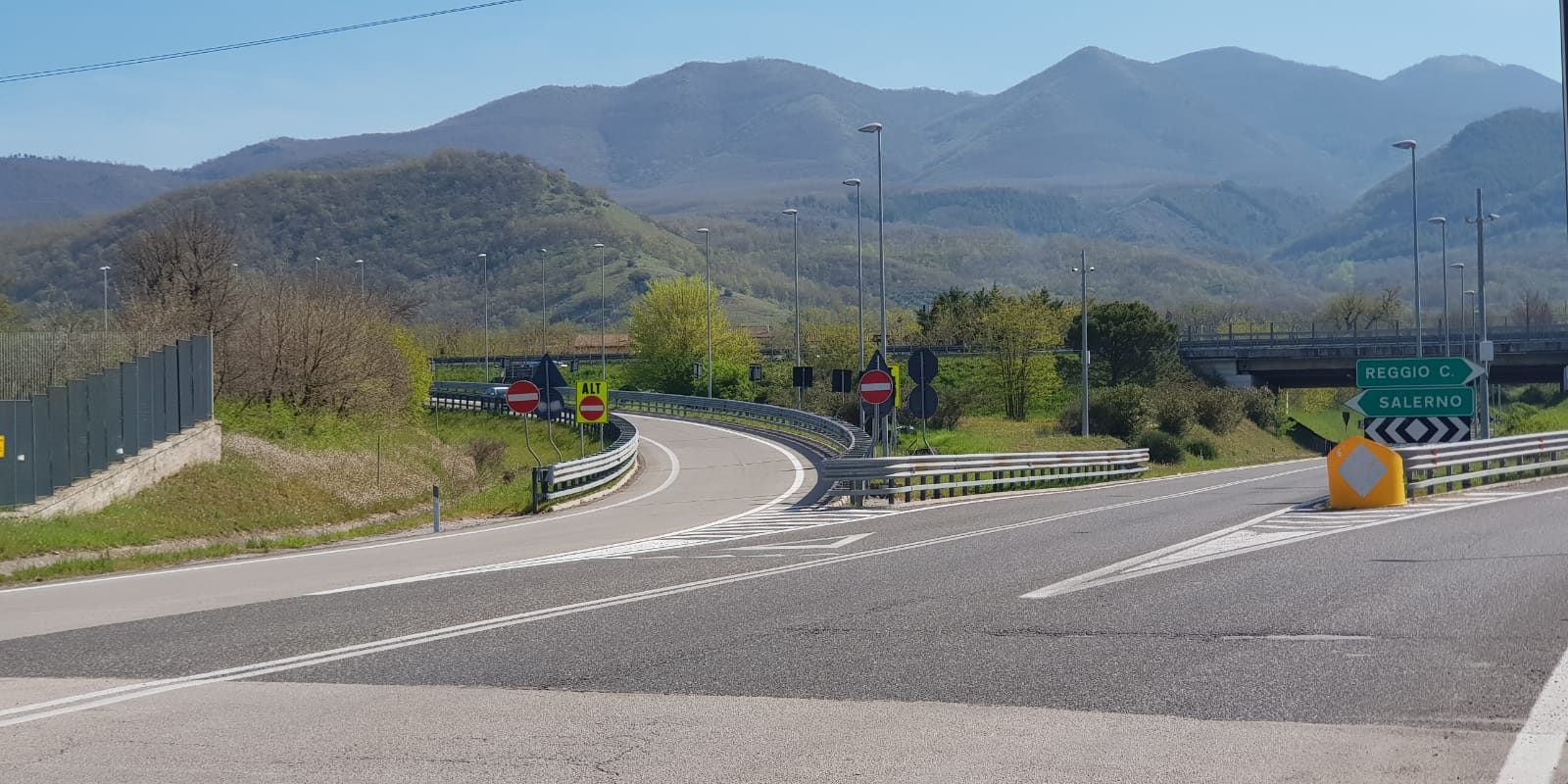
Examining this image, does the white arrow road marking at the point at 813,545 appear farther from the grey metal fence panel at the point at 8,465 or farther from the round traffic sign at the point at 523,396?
the grey metal fence panel at the point at 8,465

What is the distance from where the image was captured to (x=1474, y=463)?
32.8m

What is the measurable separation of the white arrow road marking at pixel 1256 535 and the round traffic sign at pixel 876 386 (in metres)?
9.67

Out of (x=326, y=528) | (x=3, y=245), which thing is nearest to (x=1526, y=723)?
(x=326, y=528)

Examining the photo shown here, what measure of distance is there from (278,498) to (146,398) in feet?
13.2

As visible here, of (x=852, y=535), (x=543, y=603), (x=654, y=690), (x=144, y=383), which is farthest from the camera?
(x=144, y=383)

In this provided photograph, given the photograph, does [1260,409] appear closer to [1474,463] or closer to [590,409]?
[1474,463]

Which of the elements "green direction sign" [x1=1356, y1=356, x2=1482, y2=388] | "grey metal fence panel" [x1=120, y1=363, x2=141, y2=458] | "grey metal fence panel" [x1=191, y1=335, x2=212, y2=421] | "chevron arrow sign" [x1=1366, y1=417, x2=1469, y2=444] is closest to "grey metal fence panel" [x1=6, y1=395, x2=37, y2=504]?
"grey metal fence panel" [x1=120, y1=363, x2=141, y2=458]

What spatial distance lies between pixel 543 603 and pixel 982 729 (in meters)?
6.74

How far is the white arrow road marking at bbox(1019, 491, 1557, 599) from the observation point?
1589 cm

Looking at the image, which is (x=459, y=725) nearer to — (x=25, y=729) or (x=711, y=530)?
(x=25, y=729)

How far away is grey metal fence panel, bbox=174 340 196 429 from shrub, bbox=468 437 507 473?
73.9 ft

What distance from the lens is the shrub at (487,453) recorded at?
56.3m

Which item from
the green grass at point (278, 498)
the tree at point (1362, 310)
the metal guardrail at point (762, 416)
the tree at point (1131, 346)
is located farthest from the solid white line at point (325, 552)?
the tree at point (1362, 310)

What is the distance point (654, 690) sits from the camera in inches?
397
